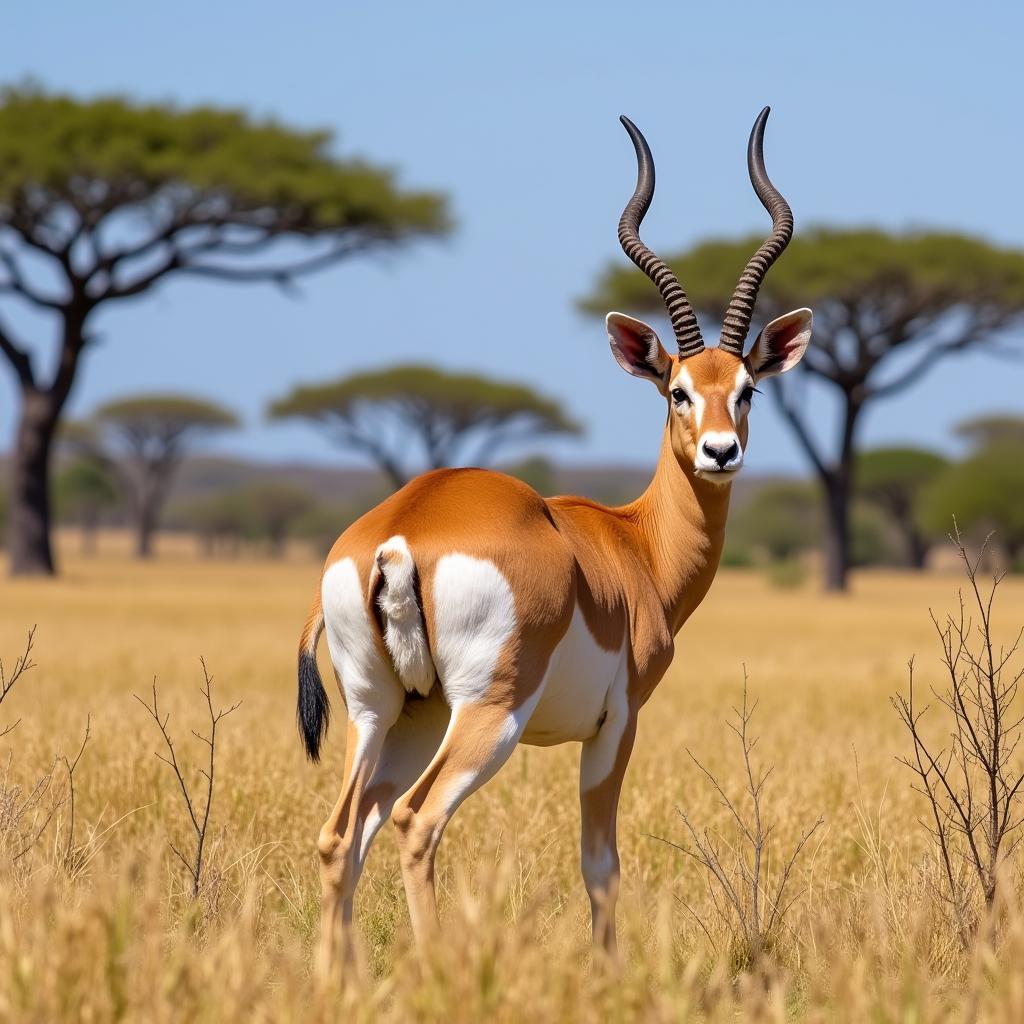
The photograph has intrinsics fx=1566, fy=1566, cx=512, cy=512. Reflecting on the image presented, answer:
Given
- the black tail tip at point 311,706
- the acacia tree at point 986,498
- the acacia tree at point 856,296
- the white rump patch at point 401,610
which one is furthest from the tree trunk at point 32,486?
the acacia tree at point 986,498

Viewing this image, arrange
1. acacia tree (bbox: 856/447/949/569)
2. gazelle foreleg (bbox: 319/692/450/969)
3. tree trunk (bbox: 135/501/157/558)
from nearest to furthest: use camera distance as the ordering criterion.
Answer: gazelle foreleg (bbox: 319/692/450/969), tree trunk (bbox: 135/501/157/558), acacia tree (bbox: 856/447/949/569)

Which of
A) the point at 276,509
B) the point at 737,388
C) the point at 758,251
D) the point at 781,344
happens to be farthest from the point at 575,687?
the point at 276,509

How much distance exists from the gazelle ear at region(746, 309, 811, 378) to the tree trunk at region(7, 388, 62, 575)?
83.9 feet

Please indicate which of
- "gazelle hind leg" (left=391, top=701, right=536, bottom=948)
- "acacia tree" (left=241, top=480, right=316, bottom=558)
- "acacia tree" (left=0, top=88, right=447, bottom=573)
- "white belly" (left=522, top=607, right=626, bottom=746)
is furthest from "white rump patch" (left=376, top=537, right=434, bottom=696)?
"acacia tree" (left=241, top=480, right=316, bottom=558)

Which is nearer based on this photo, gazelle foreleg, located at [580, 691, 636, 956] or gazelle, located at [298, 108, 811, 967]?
gazelle, located at [298, 108, 811, 967]

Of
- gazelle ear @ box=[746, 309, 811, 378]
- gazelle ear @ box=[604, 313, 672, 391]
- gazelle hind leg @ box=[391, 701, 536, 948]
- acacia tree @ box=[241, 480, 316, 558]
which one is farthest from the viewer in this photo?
acacia tree @ box=[241, 480, 316, 558]

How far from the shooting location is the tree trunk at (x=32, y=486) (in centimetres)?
2959

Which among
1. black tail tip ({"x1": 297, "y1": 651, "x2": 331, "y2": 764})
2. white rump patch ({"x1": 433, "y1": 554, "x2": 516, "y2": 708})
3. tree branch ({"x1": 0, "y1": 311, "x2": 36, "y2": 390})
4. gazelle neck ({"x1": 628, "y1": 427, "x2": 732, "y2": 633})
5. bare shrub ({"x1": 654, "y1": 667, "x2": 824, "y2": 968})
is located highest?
tree branch ({"x1": 0, "y1": 311, "x2": 36, "y2": 390})

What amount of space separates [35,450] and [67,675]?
18.9 meters

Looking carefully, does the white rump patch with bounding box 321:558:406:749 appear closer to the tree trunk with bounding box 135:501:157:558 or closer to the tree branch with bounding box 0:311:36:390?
the tree branch with bounding box 0:311:36:390

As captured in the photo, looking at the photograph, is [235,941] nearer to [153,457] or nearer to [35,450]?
[35,450]

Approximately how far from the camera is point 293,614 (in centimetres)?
2350

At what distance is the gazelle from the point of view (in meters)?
4.28

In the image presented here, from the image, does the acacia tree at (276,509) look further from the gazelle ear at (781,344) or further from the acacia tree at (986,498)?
the gazelle ear at (781,344)
